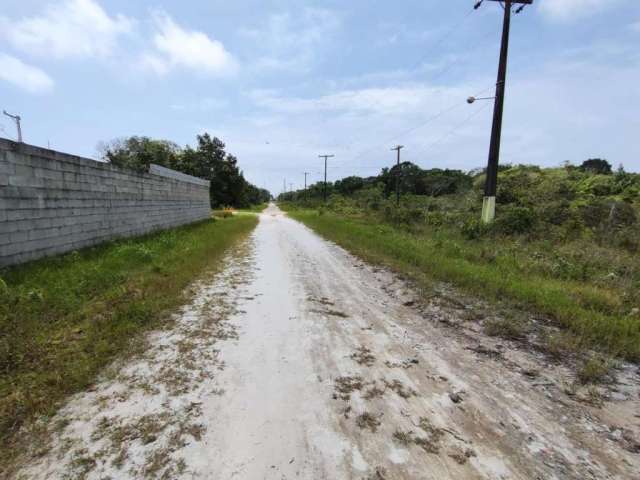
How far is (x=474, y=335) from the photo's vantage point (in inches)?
135

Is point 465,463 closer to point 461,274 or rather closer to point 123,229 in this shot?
point 461,274

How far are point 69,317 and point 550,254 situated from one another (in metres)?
9.04

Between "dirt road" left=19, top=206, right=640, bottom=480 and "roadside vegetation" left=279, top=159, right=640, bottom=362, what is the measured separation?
1.02 m

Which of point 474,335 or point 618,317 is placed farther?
point 618,317

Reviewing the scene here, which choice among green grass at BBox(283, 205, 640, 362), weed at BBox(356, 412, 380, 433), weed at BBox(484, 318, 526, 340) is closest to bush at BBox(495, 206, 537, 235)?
green grass at BBox(283, 205, 640, 362)

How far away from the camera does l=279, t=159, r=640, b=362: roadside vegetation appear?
3.60 metres

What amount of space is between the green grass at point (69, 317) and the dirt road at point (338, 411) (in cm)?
27

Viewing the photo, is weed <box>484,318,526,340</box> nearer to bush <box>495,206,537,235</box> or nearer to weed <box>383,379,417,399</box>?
weed <box>383,379,417,399</box>

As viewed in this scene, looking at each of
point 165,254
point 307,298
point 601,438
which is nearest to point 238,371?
point 307,298

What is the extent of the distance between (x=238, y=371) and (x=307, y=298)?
2.08 m

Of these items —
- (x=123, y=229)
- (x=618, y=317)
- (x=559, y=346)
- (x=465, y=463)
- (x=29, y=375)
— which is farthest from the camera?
(x=123, y=229)

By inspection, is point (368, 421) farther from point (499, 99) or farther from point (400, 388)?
point (499, 99)

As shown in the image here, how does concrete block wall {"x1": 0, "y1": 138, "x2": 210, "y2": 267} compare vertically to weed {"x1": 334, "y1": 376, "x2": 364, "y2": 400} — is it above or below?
above

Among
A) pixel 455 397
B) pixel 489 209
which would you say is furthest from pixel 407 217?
pixel 455 397
